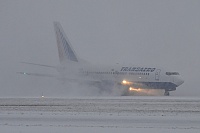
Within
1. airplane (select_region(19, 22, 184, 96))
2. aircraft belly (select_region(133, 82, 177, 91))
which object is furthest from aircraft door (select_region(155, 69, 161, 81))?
aircraft belly (select_region(133, 82, 177, 91))

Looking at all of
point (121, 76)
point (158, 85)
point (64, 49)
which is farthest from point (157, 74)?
point (64, 49)

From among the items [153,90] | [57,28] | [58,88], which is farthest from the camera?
[57,28]

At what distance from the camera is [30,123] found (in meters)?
17.8

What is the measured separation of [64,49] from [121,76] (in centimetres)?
1395

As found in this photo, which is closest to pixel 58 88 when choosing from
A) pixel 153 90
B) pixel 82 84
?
pixel 82 84

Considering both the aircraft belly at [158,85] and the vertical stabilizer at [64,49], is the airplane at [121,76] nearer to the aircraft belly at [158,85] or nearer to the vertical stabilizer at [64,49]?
the aircraft belly at [158,85]

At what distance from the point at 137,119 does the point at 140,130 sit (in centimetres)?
332

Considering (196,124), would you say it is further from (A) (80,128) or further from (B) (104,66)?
(B) (104,66)

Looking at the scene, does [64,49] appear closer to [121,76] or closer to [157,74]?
[121,76]

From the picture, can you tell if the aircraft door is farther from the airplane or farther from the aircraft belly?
the aircraft belly

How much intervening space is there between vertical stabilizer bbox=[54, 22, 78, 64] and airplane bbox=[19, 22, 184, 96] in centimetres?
17

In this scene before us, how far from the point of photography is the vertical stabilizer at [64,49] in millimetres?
63678

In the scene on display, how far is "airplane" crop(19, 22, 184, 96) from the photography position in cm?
5134

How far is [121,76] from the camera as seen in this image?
5422 centimetres
